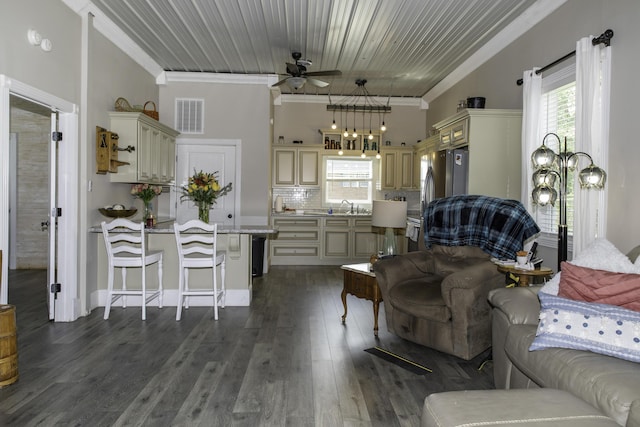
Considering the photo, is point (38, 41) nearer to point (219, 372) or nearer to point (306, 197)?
point (219, 372)

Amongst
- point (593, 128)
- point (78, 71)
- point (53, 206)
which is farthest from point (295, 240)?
point (593, 128)

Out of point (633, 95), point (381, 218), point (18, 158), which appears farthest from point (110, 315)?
point (633, 95)

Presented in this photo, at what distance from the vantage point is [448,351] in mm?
3422

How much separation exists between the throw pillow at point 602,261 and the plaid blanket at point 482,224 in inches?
42.8

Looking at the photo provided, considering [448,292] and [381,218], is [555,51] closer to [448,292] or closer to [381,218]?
[381,218]

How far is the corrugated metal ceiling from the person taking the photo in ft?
15.0

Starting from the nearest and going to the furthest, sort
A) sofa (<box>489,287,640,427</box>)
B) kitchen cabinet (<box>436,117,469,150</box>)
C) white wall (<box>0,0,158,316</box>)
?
sofa (<box>489,287,640,427</box>), white wall (<box>0,0,158,316</box>), kitchen cabinet (<box>436,117,469,150</box>)

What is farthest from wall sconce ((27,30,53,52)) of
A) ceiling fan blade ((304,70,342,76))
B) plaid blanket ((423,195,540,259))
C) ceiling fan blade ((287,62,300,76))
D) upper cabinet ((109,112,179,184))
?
plaid blanket ((423,195,540,259))

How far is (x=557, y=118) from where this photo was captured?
4.24 meters

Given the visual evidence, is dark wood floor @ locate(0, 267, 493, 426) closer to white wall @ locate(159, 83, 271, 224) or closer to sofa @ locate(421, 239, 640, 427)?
sofa @ locate(421, 239, 640, 427)

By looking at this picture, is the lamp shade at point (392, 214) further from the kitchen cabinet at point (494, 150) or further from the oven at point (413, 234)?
the oven at point (413, 234)

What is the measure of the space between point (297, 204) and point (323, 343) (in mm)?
4962

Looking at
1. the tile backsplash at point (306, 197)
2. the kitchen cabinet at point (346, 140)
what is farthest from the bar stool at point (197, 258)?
the kitchen cabinet at point (346, 140)

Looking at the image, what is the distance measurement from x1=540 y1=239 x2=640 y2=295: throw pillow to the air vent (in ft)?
19.5
